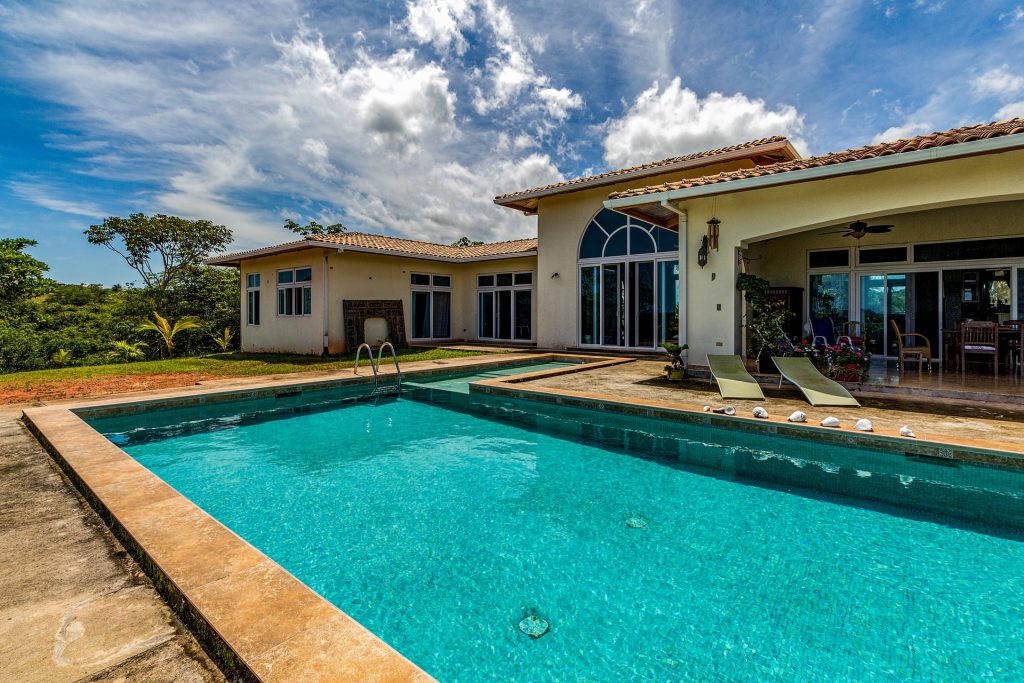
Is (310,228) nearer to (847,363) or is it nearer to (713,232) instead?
(713,232)

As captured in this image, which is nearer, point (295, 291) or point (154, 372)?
point (154, 372)

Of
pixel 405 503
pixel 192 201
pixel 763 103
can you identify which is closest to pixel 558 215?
pixel 763 103

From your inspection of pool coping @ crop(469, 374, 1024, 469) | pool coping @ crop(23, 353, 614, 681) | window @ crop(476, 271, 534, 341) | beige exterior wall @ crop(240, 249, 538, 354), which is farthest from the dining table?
window @ crop(476, 271, 534, 341)

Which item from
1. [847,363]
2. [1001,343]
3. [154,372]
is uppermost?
[1001,343]

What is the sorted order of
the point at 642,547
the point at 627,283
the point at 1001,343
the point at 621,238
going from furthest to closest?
the point at 621,238, the point at 627,283, the point at 1001,343, the point at 642,547

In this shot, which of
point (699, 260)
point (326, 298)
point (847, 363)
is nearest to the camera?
point (847, 363)

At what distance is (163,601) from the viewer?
2.05 metres

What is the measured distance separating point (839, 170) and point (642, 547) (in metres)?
6.07

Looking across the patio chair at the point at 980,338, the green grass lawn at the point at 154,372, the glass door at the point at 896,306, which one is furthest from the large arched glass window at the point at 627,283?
the patio chair at the point at 980,338

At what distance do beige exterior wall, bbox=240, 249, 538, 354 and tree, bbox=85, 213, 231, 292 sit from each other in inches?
472

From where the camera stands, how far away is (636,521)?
364cm

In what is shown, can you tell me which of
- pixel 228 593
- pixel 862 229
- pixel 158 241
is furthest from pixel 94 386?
pixel 158 241

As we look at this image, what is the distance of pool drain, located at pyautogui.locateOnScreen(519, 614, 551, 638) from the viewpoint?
7.84 ft

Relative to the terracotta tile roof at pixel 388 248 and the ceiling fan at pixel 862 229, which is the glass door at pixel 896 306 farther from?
the terracotta tile roof at pixel 388 248
